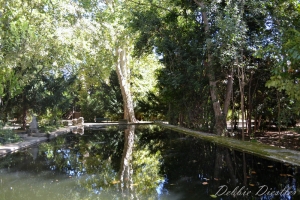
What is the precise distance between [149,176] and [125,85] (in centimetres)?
1918

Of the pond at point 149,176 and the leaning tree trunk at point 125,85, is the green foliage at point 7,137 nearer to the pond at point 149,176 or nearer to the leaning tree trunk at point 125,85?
the pond at point 149,176

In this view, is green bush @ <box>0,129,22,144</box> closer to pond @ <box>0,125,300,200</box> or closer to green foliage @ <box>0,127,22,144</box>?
green foliage @ <box>0,127,22,144</box>

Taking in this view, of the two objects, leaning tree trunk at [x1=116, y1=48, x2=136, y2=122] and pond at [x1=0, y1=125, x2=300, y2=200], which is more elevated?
leaning tree trunk at [x1=116, y1=48, x2=136, y2=122]

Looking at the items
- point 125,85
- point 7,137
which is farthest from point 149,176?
point 125,85

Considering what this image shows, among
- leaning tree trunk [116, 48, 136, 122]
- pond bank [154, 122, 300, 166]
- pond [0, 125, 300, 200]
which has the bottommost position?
pond [0, 125, 300, 200]

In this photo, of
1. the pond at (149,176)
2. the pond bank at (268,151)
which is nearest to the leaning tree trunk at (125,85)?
the pond bank at (268,151)

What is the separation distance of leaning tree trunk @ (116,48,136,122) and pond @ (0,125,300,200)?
1593cm

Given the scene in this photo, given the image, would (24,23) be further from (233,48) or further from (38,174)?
(233,48)

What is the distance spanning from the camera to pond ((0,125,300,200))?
14.9 ft

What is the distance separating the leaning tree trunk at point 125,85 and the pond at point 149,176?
52.3ft

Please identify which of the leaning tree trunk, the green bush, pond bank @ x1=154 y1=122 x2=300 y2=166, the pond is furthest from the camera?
the leaning tree trunk

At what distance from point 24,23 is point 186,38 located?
6905mm

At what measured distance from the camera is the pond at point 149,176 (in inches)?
179

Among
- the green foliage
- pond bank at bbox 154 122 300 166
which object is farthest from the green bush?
pond bank at bbox 154 122 300 166
